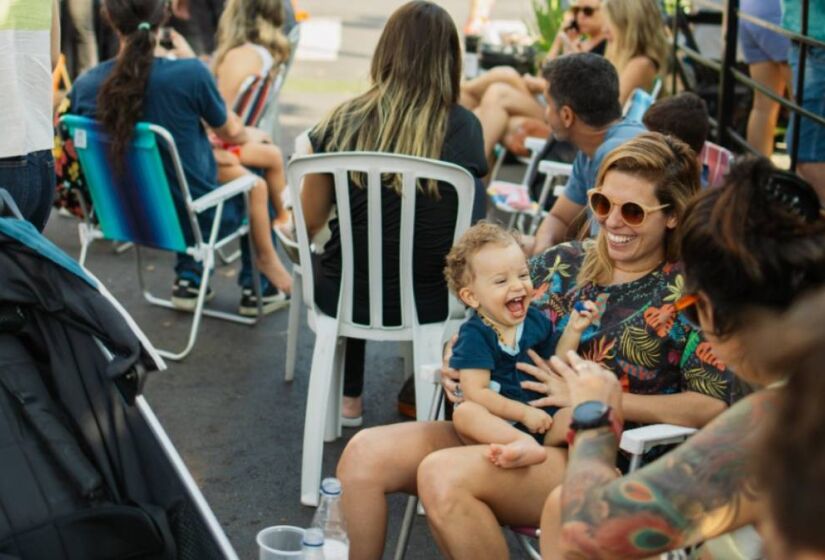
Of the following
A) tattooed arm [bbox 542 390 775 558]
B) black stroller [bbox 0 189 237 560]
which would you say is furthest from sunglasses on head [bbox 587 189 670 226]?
black stroller [bbox 0 189 237 560]

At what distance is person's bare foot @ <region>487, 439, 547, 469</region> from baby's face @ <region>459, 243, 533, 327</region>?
369mm

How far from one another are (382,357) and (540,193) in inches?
47.7

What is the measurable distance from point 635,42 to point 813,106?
1.24m

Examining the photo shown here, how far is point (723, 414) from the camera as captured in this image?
2301 mm

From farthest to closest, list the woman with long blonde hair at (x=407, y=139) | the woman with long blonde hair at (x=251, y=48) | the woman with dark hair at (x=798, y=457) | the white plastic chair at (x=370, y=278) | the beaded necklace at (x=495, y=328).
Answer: the woman with long blonde hair at (x=251, y=48) < the woman with long blonde hair at (x=407, y=139) < the white plastic chair at (x=370, y=278) < the beaded necklace at (x=495, y=328) < the woman with dark hair at (x=798, y=457)

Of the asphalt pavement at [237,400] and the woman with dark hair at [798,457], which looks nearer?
the woman with dark hair at [798,457]

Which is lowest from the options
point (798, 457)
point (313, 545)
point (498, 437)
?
point (313, 545)

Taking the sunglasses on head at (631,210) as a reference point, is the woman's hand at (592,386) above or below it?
below

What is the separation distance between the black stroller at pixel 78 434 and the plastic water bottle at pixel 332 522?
0.94ft

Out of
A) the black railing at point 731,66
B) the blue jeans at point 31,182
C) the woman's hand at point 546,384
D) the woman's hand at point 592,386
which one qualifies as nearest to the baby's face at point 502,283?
the woman's hand at point 546,384

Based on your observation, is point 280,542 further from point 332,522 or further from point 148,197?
point 148,197

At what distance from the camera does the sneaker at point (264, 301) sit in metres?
6.02

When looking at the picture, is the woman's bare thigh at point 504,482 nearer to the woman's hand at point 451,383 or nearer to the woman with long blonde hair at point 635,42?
the woman's hand at point 451,383

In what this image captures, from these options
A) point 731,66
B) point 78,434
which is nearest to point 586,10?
point 731,66
